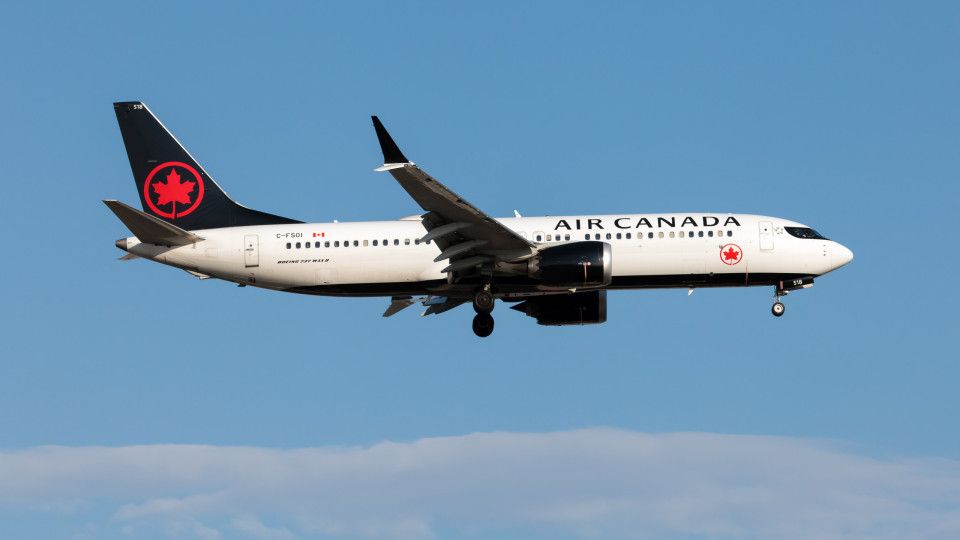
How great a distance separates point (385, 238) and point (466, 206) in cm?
515

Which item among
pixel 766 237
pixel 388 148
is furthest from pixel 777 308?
pixel 388 148

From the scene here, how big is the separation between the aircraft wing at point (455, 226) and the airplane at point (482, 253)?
0.08 metres

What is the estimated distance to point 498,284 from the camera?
5122cm

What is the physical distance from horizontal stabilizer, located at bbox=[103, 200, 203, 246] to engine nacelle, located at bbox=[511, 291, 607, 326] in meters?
14.9

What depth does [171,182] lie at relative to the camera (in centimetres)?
5338

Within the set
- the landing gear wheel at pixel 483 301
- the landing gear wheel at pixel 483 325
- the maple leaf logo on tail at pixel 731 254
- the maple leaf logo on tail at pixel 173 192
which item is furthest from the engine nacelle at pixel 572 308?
the maple leaf logo on tail at pixel 173 192

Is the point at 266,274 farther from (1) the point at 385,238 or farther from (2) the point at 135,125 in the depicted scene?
(2) the point at 135,125

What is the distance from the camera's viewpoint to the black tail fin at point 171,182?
172ft

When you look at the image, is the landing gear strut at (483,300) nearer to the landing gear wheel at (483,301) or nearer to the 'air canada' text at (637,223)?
the landing gear wheel at (483,301)

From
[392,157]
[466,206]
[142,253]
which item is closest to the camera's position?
[392,157]

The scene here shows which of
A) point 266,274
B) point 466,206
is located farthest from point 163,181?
point 466,206

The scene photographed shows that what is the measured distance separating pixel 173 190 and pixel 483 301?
46.2ft

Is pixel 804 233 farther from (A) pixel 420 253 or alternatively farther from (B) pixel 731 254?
(A) pixel 420 253

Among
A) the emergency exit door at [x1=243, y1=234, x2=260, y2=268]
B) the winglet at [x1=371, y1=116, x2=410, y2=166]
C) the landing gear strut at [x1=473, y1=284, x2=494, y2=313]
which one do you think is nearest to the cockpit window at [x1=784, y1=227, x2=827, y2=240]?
the landing gear strut at [x1=473, y1=284, x2=494, y2=313]
